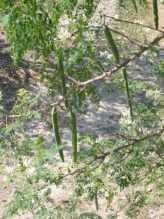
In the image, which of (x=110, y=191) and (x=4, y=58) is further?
(x=4, y=58)

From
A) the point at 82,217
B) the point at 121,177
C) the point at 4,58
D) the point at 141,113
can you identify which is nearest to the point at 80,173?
the point at 121,177

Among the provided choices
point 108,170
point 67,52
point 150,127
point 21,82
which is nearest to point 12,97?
point 21,82

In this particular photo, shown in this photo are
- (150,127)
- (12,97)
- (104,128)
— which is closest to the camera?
(150,127)

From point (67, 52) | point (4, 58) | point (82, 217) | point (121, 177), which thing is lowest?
point (82, 217)

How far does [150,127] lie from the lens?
16.4 ft

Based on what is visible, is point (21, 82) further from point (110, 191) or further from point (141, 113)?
point (110, 191)

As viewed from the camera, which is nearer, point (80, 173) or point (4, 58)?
point (80, 173)

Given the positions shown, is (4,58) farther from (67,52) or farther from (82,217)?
(67,52)

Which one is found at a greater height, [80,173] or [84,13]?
[84,13]

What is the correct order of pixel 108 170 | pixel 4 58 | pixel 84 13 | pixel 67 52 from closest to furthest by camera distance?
1. pixel 84 13
2. pixel 67 52
3. pixel 108 170
4. pixel 4 58

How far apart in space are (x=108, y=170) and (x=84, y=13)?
1.72 m

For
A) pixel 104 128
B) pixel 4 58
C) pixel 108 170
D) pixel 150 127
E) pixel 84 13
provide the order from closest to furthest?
pixel 84 13 → pixel 108 170 → pixel 150 127 → pixel 104 128 → pixel 4 58

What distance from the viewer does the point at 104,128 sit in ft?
27.5

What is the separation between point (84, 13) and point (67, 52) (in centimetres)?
67
